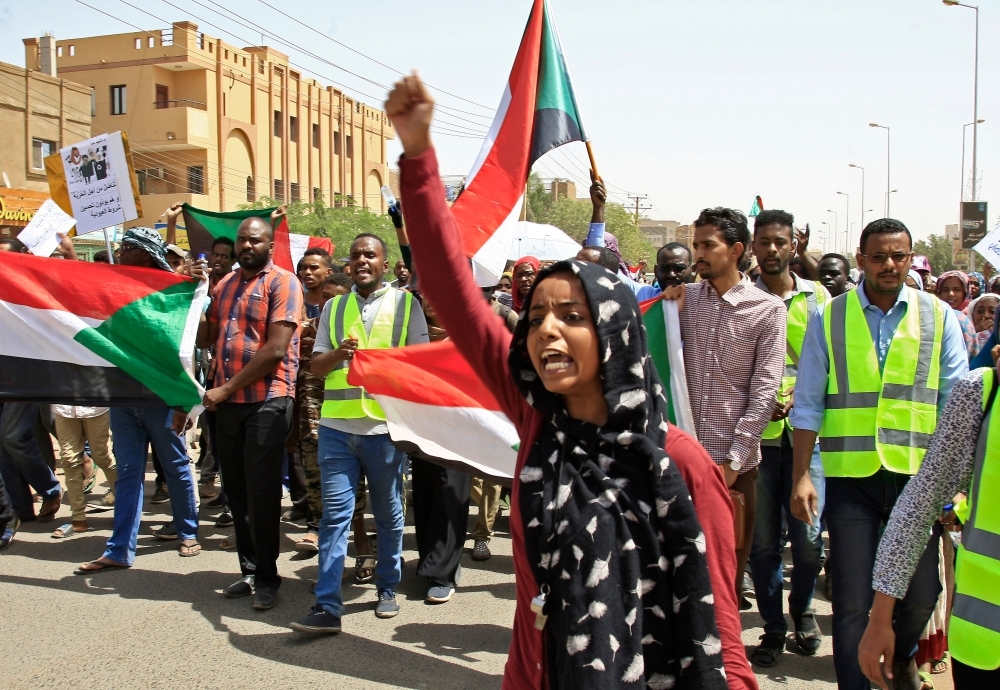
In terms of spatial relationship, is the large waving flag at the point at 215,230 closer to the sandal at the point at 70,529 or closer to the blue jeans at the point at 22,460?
the blue jeans at the point at 22,460

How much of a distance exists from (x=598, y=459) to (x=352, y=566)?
497cm

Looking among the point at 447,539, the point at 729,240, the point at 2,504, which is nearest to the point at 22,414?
the point at 2,504

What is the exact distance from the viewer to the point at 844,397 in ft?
13.3

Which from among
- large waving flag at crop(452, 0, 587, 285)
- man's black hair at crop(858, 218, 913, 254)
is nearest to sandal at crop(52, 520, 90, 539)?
large waving flag at crop(452, 0, 587, 285)

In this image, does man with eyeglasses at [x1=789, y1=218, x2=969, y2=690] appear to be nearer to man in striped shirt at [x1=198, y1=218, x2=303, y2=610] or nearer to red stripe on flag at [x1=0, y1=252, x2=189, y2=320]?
man in striped shirt at [x1=198, y1=218, x2=303, y2=610]

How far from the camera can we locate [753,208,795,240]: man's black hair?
17.4ft

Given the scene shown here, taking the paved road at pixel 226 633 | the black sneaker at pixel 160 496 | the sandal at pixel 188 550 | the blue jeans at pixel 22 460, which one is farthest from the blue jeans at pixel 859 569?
the black sneaker at pixel 160 496

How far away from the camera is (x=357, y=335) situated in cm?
565

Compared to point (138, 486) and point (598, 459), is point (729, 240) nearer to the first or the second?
point (598, 459)

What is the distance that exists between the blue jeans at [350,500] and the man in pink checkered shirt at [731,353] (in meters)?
1.96

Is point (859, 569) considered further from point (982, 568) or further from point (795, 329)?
point (795, 329)

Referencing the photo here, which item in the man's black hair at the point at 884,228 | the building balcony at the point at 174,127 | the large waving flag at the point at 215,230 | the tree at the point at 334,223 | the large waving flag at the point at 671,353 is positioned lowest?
the large waving flag at the point at 671,353

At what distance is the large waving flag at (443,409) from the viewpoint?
528 cm

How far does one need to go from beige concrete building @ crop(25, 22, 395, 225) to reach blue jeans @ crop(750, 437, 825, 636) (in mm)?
40551
